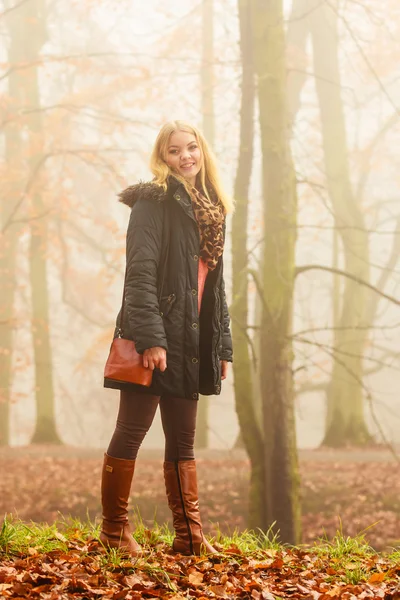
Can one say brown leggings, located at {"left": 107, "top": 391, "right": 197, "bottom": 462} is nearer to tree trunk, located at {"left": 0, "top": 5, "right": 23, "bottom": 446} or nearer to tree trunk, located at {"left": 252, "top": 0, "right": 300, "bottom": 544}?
tree trunk, located at {"left": 252, "top": 0, "right": 300, "bottom": 544}

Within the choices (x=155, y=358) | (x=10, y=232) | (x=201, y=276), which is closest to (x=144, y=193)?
(x=201, y=276)

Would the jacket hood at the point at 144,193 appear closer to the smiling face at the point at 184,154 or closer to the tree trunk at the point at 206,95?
the smiling face at the point at 184,154

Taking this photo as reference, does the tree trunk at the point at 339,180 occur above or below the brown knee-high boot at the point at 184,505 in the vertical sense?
above

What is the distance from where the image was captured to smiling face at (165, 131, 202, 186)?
3.67 m

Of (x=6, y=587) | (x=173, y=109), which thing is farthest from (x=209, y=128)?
(x=6, y=587)

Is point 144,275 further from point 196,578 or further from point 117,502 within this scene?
point 196,578

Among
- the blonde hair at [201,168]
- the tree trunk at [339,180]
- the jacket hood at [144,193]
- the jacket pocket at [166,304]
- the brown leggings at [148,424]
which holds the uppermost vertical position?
the tree trunk at [339,180]

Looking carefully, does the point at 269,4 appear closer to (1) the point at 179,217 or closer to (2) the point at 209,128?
(1) the point at 179,217

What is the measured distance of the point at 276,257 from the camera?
657cm

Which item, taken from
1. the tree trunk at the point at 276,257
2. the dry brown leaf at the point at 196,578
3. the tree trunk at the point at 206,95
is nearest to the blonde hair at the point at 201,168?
the dry brown leaf at the point at 196,578

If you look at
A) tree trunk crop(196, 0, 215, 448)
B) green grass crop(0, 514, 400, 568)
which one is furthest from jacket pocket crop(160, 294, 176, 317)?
tree trunk crop(196, 0, 215, 448)

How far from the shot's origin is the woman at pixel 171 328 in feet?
11.1

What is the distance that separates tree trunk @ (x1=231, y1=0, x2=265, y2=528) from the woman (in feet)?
9.27

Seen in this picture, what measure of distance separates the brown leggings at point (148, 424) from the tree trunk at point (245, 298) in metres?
2.87
